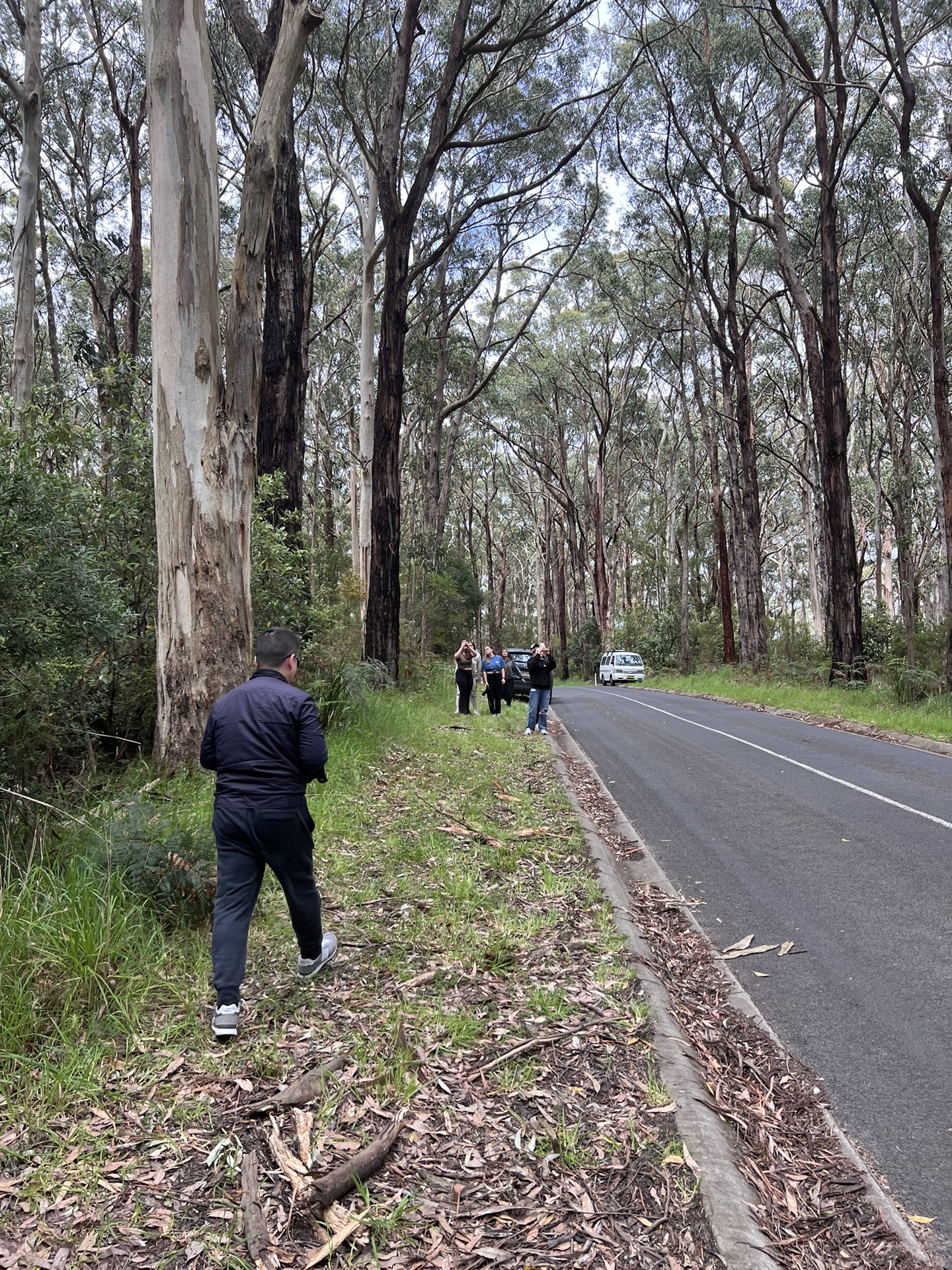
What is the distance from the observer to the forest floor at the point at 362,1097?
8.71ft

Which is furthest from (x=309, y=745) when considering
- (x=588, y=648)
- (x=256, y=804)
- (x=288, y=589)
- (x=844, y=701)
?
(x=588, y=648)

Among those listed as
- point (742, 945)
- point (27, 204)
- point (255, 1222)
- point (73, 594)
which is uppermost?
point (27, 204)

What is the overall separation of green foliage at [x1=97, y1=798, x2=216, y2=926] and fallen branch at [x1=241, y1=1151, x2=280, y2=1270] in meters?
1.82

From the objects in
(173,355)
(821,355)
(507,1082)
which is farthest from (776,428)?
(507,1082)

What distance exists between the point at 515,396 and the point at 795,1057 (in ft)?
126

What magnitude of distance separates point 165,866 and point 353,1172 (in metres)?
2.18

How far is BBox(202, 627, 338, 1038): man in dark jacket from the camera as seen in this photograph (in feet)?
12.4

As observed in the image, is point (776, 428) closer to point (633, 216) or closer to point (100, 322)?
point (633, 216)

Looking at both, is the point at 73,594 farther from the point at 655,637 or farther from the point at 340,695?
the point at 655,637

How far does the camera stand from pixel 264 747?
3.90 metres

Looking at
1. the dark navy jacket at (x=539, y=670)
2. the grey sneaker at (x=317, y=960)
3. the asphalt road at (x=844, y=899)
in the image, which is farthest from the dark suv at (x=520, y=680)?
the grey sneaker at (x=317, y=960)

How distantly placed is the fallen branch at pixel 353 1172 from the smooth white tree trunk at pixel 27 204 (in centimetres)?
1383

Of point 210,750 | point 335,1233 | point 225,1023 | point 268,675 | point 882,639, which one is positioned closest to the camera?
point 335,1233

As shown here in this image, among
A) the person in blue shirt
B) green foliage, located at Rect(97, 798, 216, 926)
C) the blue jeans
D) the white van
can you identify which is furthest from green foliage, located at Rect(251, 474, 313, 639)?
the white van
